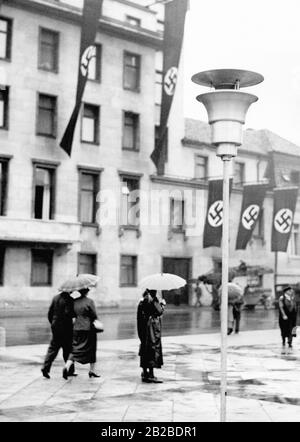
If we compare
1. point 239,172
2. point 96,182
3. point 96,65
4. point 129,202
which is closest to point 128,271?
point 129,202

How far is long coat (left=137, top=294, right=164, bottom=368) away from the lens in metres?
13.3

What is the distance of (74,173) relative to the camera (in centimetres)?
4075

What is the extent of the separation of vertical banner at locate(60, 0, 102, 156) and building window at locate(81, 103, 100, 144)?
152 inches

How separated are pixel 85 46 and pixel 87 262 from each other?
40.5 feet

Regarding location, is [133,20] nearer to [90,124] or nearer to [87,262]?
[90,124]

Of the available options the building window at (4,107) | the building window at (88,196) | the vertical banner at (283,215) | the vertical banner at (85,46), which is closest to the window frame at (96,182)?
the building window at (88,196)

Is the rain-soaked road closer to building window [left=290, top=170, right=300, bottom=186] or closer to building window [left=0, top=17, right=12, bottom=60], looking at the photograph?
building window [left=0, top=17, right=12, bottom=60]

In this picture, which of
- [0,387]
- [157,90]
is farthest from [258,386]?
[157,90]

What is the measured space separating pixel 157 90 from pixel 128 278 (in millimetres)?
12373

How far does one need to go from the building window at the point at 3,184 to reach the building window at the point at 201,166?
51.4 ft

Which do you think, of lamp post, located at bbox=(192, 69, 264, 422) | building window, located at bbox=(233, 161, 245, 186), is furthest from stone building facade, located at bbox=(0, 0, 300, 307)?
lamp post, located at bbox=(192, 69, 264, 422)

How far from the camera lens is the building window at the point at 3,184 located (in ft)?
124

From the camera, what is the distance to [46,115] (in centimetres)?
4031

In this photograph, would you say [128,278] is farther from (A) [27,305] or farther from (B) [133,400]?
(B) [133,400]
